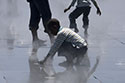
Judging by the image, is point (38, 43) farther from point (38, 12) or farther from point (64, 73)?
point (64, 73)

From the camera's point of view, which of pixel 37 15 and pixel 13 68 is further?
pixel 37 15

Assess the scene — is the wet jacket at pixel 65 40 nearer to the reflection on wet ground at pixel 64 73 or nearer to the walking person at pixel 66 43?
the walking person at pixel 66 43

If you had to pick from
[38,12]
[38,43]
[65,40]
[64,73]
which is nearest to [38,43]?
[38,43]

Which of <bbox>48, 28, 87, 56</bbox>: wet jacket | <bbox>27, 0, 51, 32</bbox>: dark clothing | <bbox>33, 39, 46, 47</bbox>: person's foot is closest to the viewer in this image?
<bbox>48, 28, 87, 56</bbox>: wet jacket

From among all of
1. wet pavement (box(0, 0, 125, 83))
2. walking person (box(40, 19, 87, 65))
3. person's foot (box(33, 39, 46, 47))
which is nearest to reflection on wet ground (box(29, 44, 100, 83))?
wet pavement (box(0, 0, 125, 83))

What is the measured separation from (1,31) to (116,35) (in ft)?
11.7

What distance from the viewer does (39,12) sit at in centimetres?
1343

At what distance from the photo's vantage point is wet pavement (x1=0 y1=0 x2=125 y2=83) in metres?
9.50

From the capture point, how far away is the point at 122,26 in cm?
1892

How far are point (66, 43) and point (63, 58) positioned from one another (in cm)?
200

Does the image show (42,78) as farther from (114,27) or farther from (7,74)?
(114,27)

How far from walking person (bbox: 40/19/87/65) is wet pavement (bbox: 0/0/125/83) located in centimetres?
32

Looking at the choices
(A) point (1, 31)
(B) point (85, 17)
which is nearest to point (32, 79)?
(B) point (85, 17)

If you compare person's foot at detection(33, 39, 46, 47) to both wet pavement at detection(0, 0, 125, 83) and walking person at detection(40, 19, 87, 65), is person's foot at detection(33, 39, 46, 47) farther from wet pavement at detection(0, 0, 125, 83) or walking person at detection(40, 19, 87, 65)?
walking person at detection(40, 19, 87, 65)
